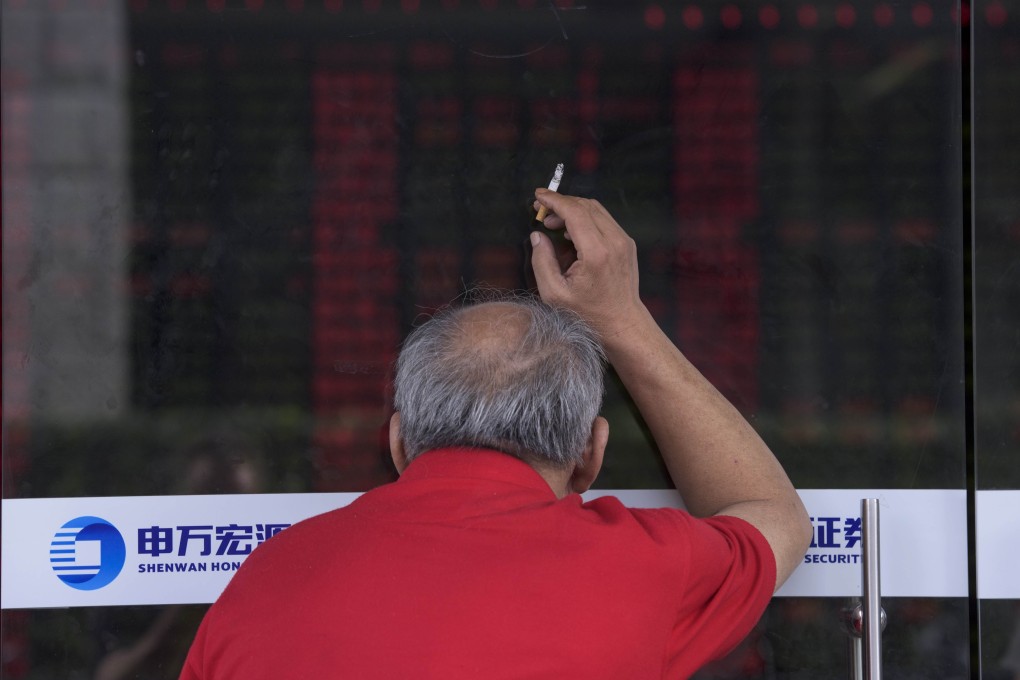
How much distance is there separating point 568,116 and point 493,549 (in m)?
0.63

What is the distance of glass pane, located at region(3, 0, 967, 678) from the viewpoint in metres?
1.32

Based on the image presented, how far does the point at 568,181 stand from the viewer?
136 cm

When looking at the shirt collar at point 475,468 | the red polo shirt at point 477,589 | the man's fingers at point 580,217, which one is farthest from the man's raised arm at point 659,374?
the shirt collar at point 475,468

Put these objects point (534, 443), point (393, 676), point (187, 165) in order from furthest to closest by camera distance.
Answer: point (187, 165) → point (534, 443) → point (393, 676)

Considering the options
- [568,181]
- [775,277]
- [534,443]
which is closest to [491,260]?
[568,181]

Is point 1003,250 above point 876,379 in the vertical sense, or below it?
above

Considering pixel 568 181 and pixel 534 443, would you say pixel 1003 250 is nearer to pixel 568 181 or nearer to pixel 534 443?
pixel 568 181

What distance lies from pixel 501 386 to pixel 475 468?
0.37 ft

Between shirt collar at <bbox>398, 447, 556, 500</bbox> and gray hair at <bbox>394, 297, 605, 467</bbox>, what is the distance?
2 cm

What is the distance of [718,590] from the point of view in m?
1.20

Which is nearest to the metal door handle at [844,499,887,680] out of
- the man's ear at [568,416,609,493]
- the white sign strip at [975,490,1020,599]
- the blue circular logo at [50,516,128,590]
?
the white sign strip at [975,490,1020,599]

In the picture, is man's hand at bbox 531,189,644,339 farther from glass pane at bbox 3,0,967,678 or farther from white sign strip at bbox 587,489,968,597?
white sign strip at bbox 587,489,968,597

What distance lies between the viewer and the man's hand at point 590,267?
1.30 meters

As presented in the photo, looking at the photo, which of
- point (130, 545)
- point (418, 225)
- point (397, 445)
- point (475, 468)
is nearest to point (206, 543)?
point (130, 545)
